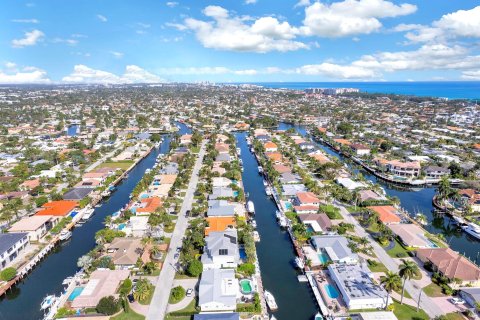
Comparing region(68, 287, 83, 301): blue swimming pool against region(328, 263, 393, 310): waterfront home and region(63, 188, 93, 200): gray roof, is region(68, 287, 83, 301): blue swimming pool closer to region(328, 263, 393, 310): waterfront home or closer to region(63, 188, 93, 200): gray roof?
region(63, 188, 93, 200): gray roof

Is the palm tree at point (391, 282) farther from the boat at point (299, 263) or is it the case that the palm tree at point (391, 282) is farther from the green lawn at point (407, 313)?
the boat at point (299, 263)

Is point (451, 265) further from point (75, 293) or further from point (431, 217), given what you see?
point (75, 293)

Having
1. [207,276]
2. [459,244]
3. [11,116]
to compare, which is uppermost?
[11,116]

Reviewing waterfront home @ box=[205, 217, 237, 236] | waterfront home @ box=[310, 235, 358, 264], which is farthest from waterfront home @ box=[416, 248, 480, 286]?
waterfront home @ box=[205, 217, 237, 236]

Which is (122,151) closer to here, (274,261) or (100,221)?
(100,221)

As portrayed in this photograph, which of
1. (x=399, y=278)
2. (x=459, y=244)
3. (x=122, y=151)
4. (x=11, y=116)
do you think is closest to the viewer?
(x=399, y=278)

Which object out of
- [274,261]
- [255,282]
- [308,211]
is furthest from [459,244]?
[255,282]
